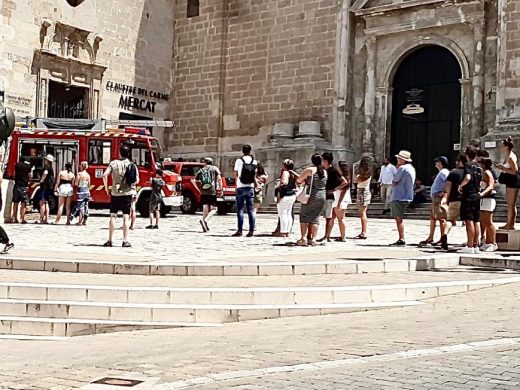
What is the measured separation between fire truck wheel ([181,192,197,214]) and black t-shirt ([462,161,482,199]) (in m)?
12.4

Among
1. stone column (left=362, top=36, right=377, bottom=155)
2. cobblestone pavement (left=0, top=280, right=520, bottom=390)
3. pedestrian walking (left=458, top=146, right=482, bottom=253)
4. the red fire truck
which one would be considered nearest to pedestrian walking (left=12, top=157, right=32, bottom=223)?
the red fire truck

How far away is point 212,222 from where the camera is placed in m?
18.3

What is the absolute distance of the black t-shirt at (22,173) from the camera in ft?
50.4

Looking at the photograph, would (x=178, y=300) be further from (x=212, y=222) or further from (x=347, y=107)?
(x=347, y=107)

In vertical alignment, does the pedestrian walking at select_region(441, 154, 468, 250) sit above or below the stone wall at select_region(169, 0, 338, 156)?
below

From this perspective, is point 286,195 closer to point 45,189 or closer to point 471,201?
point 471,201

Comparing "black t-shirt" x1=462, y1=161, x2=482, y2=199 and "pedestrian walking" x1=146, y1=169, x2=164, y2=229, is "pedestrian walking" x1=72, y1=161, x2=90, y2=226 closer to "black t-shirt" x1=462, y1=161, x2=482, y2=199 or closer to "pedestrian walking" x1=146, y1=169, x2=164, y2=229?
"pedestrian walking" x1=146, y1=169, x2=164, y2=229

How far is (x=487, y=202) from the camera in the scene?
11258mm

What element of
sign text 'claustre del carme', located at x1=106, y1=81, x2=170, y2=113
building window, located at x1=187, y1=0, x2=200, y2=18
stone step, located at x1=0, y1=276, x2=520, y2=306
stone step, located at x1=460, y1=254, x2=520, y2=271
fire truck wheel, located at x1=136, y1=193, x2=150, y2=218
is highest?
building window, located at x1=187, y1=0, x2=200, y2=18

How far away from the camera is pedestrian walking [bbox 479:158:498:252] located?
11.2 metres

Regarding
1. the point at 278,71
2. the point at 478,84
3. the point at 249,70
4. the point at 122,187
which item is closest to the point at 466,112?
the point at 478,84

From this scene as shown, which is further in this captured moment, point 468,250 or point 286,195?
point 286,195

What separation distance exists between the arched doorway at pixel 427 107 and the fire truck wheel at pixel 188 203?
7076mm

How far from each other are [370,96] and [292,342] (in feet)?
63.5
